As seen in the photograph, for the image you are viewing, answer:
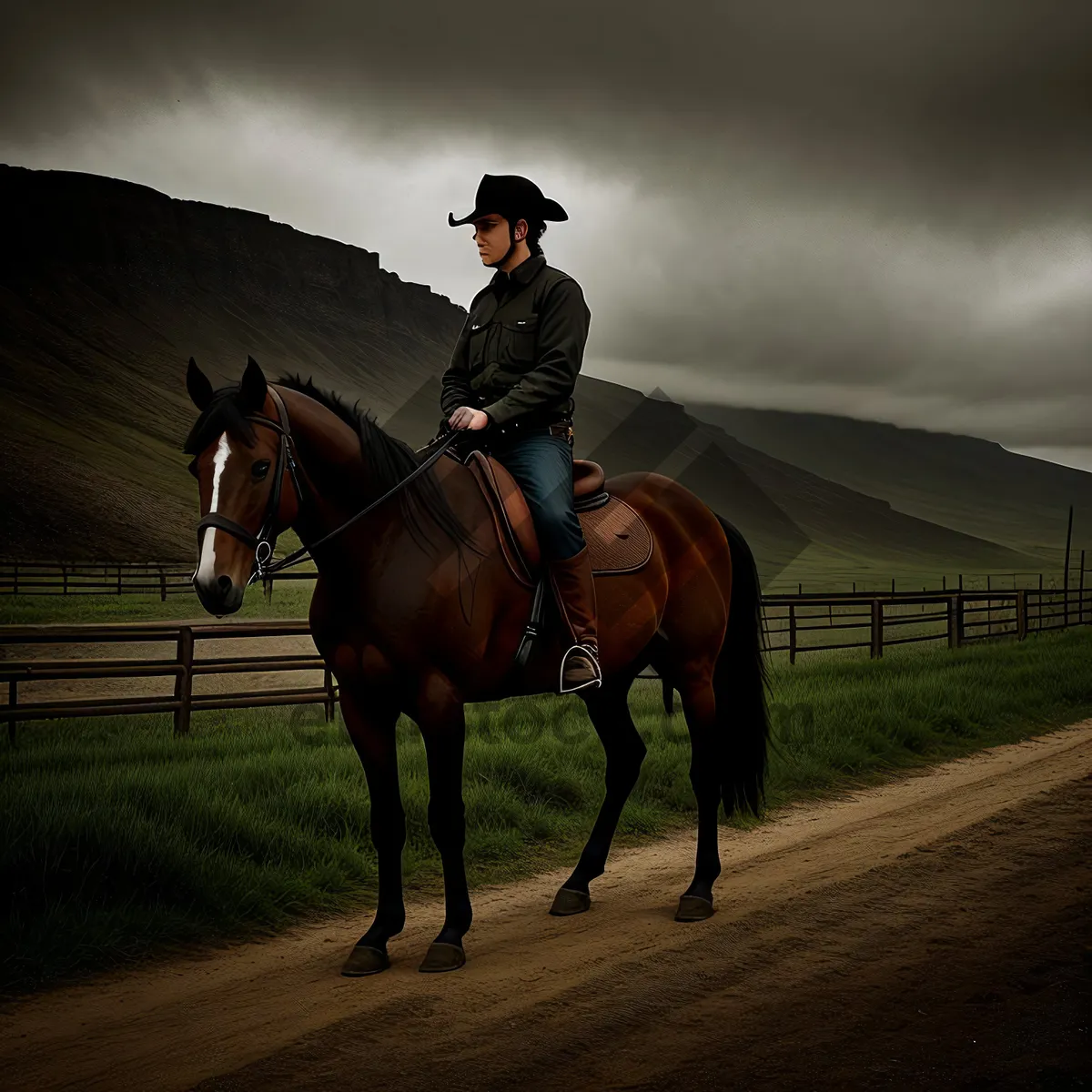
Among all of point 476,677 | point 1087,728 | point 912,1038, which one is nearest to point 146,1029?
point 476,677

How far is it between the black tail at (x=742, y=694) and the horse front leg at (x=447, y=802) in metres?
2.35

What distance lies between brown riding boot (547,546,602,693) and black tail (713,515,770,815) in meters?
1.81

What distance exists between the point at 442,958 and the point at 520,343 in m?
3.00

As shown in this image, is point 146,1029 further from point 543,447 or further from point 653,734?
point 653,734

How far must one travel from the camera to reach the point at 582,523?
5.14 metres

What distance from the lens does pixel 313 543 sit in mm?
4098

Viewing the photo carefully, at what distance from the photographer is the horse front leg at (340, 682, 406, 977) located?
4258mm

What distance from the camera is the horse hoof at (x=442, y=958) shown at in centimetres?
411

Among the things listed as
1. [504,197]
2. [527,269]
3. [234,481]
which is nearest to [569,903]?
[234,481]

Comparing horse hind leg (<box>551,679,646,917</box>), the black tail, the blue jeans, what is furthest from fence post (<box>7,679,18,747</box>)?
the black tail

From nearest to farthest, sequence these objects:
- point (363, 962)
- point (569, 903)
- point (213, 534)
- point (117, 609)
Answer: point (213, 534)
point (363, 962)
point (569, 903)
point (117, 609)

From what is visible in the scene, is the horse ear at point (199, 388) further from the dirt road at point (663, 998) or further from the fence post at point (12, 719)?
the fence post at point (12, 719)

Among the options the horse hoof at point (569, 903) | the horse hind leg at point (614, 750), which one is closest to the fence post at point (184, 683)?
the horse hind leg at point (614, 750)

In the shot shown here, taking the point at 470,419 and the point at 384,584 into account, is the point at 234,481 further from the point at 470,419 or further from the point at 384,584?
the point at 470,419
